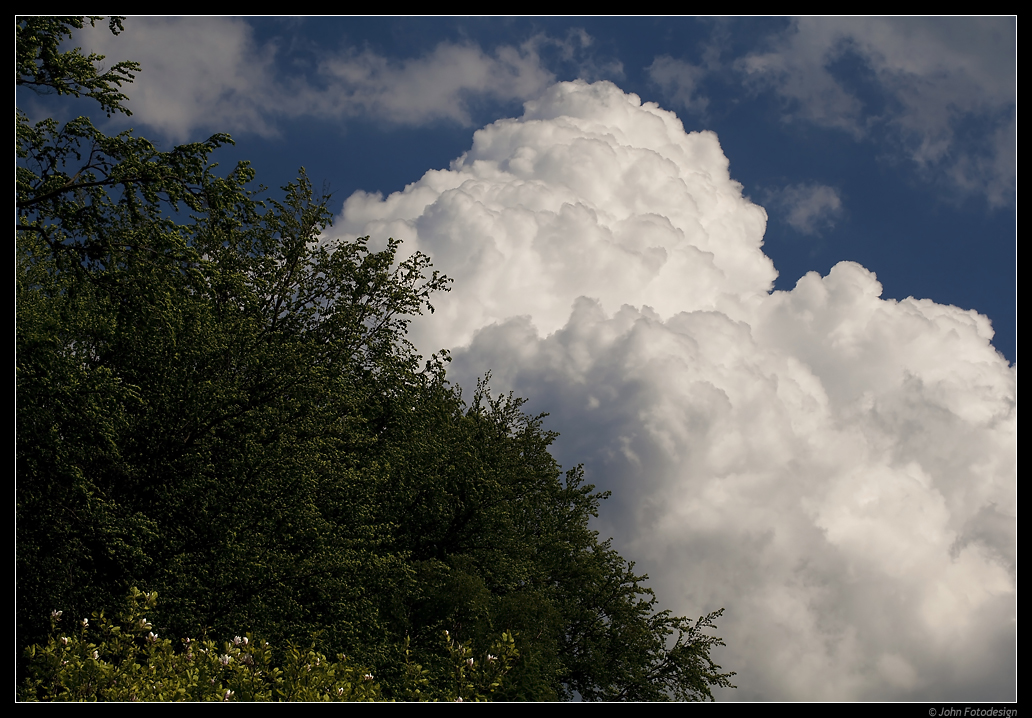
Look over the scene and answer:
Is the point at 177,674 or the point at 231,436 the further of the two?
the point at 231,436

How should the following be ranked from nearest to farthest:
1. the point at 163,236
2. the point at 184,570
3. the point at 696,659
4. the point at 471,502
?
the point at 163,236 < the point at 184,570 < the point at 471,502 < the point at 696,659

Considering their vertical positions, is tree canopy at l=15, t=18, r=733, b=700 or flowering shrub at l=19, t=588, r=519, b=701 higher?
tree canopy at l=15, t=18, r=733, b=700

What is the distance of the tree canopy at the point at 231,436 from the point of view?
1402 cm

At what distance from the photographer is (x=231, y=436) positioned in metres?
18.6

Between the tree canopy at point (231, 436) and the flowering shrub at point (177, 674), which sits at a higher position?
the tree canopy at point (231, 436)

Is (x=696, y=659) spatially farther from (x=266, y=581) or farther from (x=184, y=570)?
(x=184, y=570)

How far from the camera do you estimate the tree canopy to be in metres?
14.0

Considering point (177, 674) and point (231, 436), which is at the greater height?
point (231, 436)

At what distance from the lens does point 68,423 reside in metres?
15.0
